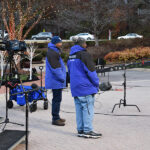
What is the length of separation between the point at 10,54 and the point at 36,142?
187 cm

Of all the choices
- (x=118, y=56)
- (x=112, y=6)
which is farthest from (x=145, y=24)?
(x=118, y=56)

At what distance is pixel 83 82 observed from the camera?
6250 mm

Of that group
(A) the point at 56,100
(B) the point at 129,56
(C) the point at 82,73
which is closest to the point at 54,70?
(A) the point at 56,100

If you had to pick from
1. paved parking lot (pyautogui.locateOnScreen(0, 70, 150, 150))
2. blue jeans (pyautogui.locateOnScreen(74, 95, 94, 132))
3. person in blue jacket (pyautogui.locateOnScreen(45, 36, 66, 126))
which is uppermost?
person in blue jacket (pyautogui.locateOnScreen(45, 36, 66, 126))

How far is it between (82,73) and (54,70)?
1058 mm

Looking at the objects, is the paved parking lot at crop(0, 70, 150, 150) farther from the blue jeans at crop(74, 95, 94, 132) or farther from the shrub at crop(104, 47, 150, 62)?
the shrub at crop(104, 47, 150, 62)

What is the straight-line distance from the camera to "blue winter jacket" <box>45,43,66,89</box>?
282 inches

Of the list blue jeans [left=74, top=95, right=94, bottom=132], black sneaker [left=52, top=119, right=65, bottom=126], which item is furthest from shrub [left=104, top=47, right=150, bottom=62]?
blue jeans [left=74, top=95, right=94, bottom=132]

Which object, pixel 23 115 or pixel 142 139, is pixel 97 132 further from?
pixel 23 115

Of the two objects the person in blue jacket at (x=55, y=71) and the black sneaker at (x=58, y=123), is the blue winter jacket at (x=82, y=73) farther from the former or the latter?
the black sneaker at (x=58, y=123)

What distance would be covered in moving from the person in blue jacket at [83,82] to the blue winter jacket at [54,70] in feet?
2.53

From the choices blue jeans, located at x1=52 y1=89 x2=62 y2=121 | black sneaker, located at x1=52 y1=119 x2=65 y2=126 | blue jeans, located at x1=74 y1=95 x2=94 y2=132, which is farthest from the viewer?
black sneaker, located at x1=52 y1=119 x2=65 y2=126

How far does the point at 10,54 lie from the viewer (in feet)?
23.0

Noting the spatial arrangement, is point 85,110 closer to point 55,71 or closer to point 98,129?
point 98,129
